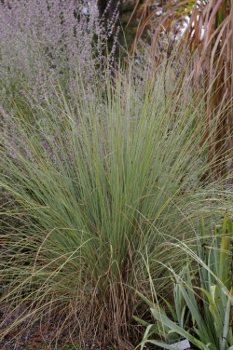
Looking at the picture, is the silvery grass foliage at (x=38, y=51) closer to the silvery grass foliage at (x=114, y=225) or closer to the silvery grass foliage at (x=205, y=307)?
the silvery grass foliage at (x=114, y=225)

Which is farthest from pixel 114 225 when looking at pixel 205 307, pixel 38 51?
pixel 38 51

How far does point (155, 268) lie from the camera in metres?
2.56

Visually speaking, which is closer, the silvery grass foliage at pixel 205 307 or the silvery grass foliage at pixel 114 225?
the silvery grass foliage at pixel 205 307

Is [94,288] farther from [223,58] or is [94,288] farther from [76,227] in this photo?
[223,58]

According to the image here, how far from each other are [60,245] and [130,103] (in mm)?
877

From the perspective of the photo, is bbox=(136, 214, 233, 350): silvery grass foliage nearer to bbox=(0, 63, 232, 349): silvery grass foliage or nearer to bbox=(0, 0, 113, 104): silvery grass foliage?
bbox=(0, 63, 232, 349): silvery grass foliage

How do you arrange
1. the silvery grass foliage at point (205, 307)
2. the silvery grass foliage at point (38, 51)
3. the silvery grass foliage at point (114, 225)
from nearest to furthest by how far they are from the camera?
the silvery grass foliage at point (205, 307)
the silvery grass foliage at point (114, 225)
the silvery grass foliage at point (38, 51)

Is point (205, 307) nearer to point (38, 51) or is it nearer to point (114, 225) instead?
point (114, 225)

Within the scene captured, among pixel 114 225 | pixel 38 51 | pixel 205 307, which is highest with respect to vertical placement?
pixel 38 51

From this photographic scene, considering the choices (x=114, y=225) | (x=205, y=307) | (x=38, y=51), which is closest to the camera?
(x=205, y=307)

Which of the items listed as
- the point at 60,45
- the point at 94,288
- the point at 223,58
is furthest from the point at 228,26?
the point at 94,288

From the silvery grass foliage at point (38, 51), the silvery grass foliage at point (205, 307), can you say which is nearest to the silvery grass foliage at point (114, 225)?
the silvery grass foliage at point (205, 307)

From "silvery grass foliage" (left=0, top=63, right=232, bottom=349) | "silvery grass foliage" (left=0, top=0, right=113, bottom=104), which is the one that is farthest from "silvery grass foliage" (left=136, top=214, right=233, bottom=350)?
"silvery grass foliage" (left=0, top=0, right=113, bottom=104)

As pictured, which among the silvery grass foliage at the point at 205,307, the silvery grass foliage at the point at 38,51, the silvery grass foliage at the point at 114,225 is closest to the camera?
the silvery grass foliage at the point at 205,307
